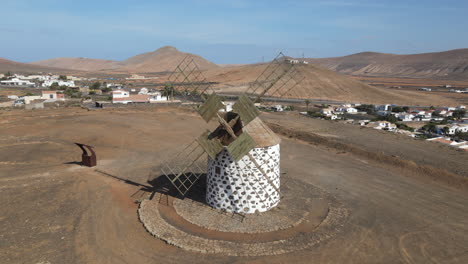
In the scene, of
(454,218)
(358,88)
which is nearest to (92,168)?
(454,218)

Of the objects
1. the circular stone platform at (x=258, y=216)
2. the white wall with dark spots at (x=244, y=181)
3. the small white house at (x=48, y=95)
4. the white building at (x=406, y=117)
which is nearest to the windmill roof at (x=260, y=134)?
the white wall with dark spots at (x=244, y=181)

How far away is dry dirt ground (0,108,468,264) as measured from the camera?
12.4 m

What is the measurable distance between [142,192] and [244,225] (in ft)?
23.7

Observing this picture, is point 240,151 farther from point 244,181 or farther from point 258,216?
point 258,216

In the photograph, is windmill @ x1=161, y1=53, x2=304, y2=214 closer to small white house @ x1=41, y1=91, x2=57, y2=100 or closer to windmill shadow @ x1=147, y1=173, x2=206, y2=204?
windmill shadow @ x1=147, y1=173, x2=206, y2=204

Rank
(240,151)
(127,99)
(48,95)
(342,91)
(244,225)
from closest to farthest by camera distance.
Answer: (240,151)
(244,225)
(127,99)
(48,95)
(342,91)

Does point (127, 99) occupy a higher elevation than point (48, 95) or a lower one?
lower

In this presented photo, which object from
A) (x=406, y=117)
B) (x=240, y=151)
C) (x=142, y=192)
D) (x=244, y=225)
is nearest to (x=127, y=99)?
(x=142, y=192)

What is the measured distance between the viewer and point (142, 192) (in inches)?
717

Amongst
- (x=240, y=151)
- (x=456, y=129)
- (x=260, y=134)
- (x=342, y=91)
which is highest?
(x=342, y=91)

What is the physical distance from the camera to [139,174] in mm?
21453

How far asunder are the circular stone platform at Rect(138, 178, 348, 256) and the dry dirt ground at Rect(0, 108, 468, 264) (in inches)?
18.7

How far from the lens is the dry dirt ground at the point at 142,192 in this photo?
1238 centimetres

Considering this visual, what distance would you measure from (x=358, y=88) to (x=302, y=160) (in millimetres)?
95933
